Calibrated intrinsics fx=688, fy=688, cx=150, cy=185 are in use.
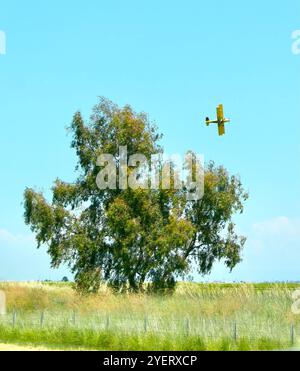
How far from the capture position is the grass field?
80.8 feet

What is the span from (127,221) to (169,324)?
16385 millimetres

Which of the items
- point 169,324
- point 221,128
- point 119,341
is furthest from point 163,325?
point 221,128

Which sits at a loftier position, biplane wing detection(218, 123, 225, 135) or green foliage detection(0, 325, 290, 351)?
biplane wing detection(218, 123, 225, 135)

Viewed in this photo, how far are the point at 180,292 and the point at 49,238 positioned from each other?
30.9ft

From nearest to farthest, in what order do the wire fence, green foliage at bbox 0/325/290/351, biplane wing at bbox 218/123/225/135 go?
green foliage at bbox 0/325/290/351 → the wire fence → biplane wing at bbox 218/123/225/135

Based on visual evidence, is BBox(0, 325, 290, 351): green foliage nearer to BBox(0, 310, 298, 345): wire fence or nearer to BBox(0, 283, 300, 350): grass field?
BBox(0, 283, 300, 350): grass field

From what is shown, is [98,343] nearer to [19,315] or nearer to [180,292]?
[19,315]

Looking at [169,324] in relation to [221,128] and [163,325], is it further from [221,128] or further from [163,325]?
[221,128]

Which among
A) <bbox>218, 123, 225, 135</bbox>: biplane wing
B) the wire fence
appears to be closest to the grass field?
the wire fence

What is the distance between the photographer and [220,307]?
31.8 metres

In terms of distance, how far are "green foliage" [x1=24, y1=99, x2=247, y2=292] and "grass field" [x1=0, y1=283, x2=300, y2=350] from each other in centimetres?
620

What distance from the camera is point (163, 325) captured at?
27766mm

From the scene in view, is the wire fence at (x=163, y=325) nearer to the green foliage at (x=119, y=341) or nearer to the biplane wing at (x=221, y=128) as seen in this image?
the green foliage at (x=119, y=341)

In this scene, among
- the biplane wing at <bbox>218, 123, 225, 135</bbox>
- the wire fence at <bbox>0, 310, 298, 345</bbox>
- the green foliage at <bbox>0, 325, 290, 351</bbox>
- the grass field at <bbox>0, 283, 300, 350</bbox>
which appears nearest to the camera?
the green foliage at <bbox>0, 325, 290, 351</bbox>
